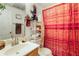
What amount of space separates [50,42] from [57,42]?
0.31 feet

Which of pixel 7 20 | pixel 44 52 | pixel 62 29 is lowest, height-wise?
pixel 44 52

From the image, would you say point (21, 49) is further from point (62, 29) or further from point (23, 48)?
point (62, 29)

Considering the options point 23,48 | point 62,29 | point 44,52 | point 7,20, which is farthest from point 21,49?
point 62,29

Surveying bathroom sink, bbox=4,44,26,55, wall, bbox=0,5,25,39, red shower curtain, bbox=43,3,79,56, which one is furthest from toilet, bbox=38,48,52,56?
wall, bbox=0,5,25,39

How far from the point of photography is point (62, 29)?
5.67ft

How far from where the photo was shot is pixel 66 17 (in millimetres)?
1707

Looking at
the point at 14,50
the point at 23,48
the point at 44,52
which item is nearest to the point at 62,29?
the point at 44,52

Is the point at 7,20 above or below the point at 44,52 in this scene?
above

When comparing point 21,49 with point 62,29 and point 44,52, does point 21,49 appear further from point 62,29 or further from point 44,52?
point 62,29

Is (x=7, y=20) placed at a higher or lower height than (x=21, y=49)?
higher

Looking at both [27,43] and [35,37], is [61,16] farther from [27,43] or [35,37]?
[27,43]

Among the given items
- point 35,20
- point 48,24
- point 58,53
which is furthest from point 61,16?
point 58,53

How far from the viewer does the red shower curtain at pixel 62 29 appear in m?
1.68

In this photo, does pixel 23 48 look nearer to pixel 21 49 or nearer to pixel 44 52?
pixel 21 49
